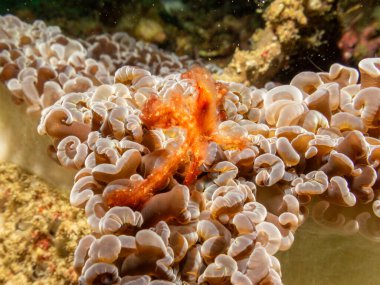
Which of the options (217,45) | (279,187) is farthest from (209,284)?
(217,45)

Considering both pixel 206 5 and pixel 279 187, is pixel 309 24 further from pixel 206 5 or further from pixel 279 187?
pixel 279 187

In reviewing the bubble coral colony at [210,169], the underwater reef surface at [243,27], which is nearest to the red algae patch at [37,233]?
the bubble coral colony at [210,169]

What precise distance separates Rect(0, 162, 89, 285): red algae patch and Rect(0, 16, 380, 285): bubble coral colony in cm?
46

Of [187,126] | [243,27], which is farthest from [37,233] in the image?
[243,27]

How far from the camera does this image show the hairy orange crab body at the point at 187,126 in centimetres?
164

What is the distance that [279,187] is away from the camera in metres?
1.92

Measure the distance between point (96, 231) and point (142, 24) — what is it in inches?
185

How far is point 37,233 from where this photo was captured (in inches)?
94.6

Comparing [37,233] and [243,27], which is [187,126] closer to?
[37,233]

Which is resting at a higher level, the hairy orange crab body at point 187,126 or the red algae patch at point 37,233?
the hairy orange crab body at point 187,126

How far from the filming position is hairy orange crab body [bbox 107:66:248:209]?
1644 millimetres

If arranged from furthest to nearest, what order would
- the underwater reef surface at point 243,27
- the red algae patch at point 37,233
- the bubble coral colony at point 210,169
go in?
the underwater reef surface at point 243,27
the red algae patch at point 37,233
the bubble coral colony at point 210,169

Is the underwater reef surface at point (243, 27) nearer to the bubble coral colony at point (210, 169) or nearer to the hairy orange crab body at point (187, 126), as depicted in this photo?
the bubble coral colony at point (210, 169)

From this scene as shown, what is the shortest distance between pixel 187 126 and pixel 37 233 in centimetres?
124
